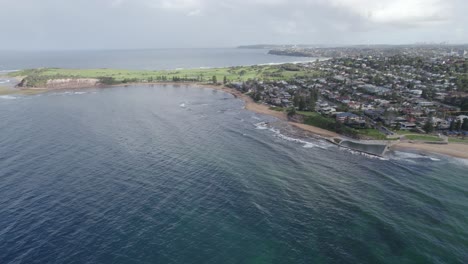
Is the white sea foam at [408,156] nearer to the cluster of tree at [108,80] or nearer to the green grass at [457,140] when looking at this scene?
the green grass at [457,140]

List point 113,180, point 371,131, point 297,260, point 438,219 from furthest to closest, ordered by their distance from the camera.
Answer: point 371,131 → point 113,180 → point 438,219 → point 297,260

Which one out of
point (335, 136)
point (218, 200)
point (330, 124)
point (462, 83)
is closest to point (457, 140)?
point (335, 136)

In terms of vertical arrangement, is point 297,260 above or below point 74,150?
below

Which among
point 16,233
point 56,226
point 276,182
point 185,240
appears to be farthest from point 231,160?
point 16,233

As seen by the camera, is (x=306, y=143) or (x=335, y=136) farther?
(x=335, y=136)

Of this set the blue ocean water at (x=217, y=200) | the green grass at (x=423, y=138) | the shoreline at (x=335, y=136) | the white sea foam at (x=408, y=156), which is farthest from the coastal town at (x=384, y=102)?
the blue ocean water at (x=217, y=200)

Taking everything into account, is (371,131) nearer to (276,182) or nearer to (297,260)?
(276,182)

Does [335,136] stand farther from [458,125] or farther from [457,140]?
[458,125]
